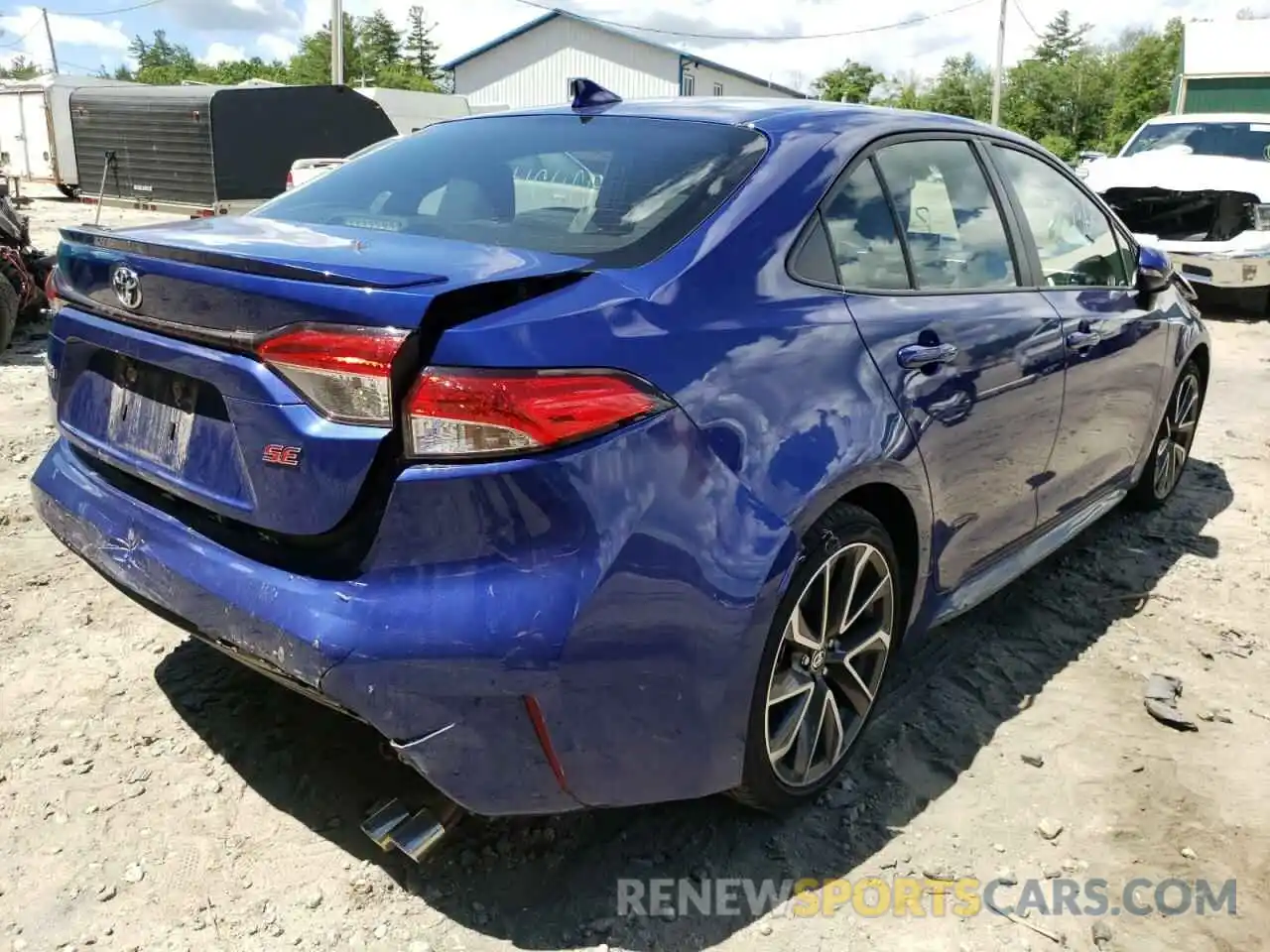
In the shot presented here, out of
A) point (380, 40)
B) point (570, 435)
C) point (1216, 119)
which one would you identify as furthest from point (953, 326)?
point (380, 40)

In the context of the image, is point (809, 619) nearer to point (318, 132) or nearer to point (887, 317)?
point (887, 317)

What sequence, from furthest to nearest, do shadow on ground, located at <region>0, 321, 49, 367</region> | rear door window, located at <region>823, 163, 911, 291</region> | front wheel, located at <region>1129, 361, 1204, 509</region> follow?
shadow on ground, located at <region>0, 321, 49, 367</region> < front wheel, located at <region>1129, 361, 1204, 509</region> < rear door window, located at <region>823, 163, 911, 291</region>

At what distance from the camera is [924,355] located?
2627 mm

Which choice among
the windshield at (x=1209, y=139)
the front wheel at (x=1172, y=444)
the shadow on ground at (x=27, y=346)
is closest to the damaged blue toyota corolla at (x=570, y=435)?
the front wheel at (x=1172, y=444)

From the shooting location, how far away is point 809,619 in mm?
2455

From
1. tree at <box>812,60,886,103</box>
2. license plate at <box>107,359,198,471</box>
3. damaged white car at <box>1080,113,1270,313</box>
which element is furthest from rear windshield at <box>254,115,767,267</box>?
tree at <box>812,60,886,103</box>

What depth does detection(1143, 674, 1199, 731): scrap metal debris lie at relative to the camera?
3190mm

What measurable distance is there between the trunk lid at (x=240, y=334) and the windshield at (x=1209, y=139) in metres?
12.1

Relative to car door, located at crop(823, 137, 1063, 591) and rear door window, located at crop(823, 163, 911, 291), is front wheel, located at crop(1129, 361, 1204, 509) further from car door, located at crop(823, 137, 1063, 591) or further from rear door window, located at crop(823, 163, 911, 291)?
rear door window, located at crop(823, 163, 911, 291)

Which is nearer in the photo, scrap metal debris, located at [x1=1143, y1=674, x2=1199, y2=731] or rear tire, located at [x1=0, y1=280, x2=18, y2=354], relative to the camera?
scrap metal debris, located at [x1=1143, y1=674, x2=1199, y2=731]

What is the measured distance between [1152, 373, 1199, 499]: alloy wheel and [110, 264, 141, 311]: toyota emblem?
162 inches

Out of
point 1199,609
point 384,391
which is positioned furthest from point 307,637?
point 1199,609

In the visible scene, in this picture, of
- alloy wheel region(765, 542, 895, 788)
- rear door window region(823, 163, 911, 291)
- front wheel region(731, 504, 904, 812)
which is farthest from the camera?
rear door window region(823, 163, 911, 291)

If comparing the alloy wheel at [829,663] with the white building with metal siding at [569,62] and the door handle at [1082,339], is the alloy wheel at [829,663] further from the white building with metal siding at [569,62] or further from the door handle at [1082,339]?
the white building with metal siding at [569,62]
